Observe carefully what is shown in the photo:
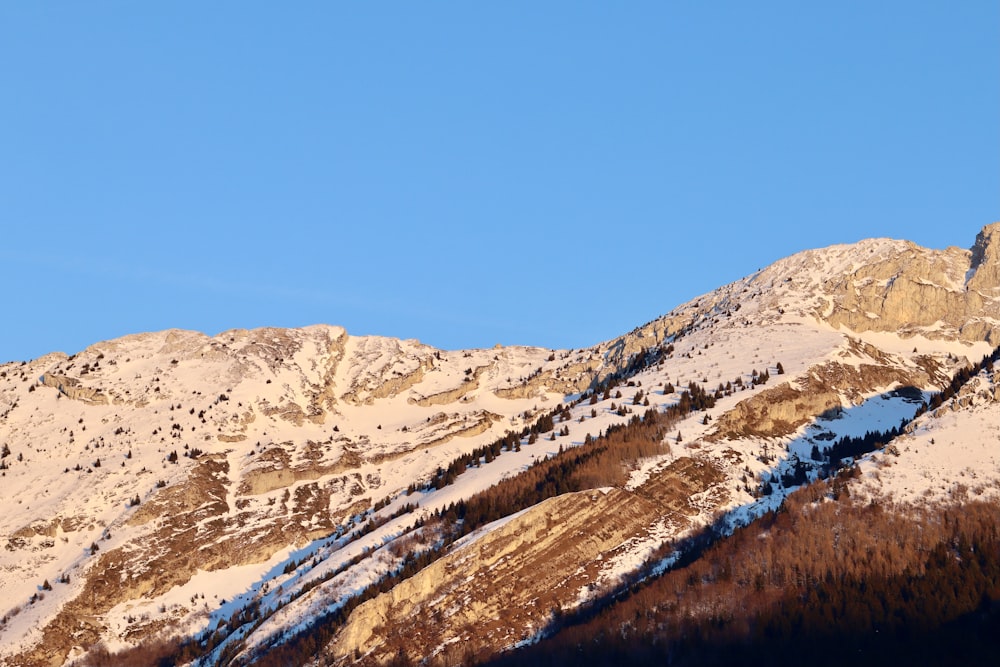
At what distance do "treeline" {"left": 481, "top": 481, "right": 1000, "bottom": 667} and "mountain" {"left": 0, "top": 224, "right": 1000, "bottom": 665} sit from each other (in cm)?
398

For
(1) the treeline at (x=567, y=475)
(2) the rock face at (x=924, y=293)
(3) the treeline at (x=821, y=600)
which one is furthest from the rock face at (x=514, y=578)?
(2) the rock face at (x=924, y=293)

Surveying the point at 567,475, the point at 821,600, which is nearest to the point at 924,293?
the point at 567,475

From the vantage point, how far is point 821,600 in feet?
293

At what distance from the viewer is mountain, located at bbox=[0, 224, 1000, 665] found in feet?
338

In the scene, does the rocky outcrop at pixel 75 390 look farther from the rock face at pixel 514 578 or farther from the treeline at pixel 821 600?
the treeline at pixel 821 600

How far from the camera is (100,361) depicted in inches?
6914

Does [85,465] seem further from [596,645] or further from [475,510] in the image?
[596,645]

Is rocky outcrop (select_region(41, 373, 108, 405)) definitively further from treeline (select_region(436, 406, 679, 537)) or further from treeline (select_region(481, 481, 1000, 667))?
treeline (select_region(481, 481, 1000, 667))

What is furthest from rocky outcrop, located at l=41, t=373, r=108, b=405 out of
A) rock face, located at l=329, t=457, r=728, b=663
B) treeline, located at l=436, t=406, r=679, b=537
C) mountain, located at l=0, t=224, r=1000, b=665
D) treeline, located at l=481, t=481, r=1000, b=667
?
treeline, located at l=481, t=481, r=1000, b=667

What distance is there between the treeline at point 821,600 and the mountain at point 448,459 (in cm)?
398

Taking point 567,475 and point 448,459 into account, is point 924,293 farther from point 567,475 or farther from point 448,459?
point 567,475

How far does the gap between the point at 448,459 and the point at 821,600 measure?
67.3 metres

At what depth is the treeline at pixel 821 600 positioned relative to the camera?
83688mm

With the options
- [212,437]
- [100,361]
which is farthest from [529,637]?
[100,361]
